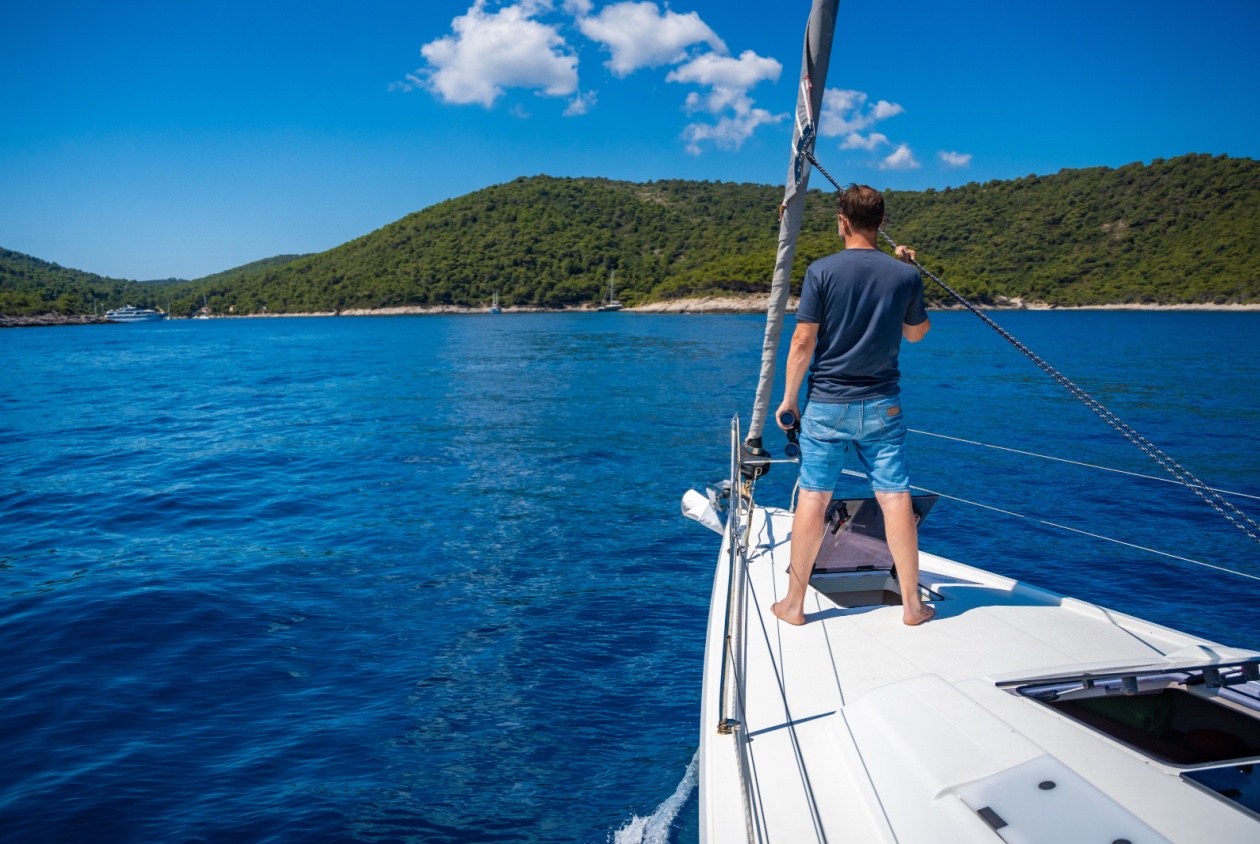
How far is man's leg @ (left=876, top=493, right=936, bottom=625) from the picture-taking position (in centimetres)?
404

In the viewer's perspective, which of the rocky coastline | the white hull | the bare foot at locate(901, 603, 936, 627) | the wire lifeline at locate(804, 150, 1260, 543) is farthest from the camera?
the white hull

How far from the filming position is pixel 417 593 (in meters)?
8.59

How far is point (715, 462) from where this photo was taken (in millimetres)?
15906

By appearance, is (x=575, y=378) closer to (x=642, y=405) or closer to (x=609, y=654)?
(x=642, y=405)

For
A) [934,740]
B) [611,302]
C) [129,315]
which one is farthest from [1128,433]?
[129,315]

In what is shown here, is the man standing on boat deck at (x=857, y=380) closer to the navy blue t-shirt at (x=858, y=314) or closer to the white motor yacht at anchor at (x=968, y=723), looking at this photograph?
the navy blue t-shirt at (x=858, y=314)

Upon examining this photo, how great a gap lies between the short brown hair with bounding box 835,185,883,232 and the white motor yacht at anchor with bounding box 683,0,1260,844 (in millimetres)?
1652

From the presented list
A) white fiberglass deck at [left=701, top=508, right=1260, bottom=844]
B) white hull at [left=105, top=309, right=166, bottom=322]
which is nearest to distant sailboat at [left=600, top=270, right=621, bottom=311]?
white hull at [left=105, top=309, right=166, bottom=322]

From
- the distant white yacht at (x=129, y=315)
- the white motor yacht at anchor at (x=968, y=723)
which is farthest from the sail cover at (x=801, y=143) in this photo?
the distant white yacht at (x=129, y=315)

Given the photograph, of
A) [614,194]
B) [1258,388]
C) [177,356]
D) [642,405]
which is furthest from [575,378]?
[614,194]

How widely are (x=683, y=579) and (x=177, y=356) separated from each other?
55.7m

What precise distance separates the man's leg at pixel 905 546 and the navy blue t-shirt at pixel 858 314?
0.58 meters

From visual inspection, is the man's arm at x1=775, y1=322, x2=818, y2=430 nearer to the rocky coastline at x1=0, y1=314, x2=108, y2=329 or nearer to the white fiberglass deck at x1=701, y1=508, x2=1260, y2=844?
the white fiberglass deck at x1=701, y1=508, x2=1260, y2=844

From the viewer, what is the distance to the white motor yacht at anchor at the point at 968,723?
2.28 m
